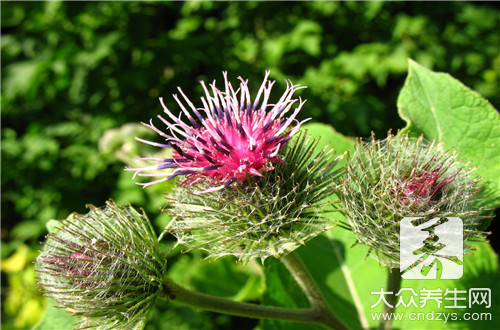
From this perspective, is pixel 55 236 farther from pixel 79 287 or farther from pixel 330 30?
pixel 330 30

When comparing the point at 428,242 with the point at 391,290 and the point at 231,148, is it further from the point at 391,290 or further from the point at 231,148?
the point at 231,148

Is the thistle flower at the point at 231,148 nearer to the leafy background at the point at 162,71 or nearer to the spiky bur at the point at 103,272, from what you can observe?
the spiky bur at the point at 103,272

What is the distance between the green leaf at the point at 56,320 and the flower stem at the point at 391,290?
43.2 inches

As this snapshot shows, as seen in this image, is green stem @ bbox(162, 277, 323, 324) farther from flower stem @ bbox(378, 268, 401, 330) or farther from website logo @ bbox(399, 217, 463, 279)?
website logo @ bbox(399, 217, 463, 279)

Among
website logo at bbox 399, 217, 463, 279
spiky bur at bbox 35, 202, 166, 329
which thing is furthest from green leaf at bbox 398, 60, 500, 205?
spiky bur at bbox 35, 202, 166, 329

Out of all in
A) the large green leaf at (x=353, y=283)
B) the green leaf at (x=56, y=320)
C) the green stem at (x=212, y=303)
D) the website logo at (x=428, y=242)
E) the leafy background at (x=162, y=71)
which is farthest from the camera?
the leafy background at (x=162, y=71)

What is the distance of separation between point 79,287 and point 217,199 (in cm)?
51

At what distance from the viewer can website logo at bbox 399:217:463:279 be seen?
1354 millimetres

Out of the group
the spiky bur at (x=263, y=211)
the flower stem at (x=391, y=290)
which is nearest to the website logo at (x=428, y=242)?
the flower stem at (x=391, y=290)

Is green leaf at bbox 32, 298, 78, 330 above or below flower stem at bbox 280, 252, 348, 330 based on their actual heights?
above

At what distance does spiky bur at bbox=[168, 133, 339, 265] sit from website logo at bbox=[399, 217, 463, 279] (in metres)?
0.24

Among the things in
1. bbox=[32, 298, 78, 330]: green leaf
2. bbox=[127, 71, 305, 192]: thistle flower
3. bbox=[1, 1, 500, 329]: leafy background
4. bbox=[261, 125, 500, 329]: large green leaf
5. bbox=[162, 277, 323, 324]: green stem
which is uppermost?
bbox=[1, 1, 500, 329]: leafy background

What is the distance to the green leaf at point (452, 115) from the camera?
1673 mm

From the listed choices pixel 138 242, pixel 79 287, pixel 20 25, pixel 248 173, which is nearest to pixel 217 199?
pixel 248 173
